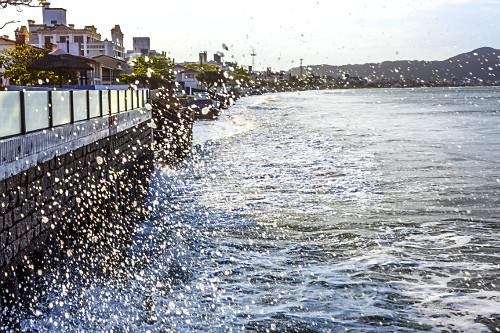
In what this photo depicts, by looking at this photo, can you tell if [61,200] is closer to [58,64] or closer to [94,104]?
[94,104]

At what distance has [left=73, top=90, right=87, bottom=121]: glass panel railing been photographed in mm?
14125

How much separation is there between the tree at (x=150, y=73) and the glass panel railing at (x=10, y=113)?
76.1 m

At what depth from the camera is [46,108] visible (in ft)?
38.0

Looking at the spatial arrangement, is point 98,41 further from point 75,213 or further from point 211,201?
point 75,213

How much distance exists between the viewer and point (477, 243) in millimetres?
16344

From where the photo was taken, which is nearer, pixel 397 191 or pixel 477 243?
pixel 477 243

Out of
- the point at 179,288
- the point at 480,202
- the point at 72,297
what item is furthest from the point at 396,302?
the point at 480,202

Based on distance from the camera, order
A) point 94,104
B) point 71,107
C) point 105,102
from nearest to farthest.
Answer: point 71,107
point 94,104
point 105,102

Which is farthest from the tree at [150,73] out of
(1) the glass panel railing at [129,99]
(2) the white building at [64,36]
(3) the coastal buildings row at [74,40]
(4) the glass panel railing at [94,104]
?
(4) the glass panel railing at [94,104]

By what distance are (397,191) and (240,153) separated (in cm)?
1786

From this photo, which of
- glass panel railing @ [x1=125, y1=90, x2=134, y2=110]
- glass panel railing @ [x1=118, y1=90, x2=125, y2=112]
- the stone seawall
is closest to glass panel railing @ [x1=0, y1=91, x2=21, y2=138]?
the stone seawall

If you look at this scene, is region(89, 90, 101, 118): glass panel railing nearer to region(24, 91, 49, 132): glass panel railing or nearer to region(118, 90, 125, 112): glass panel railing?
region(24, 91, 49, 132): glass panel railing

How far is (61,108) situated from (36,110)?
174cm

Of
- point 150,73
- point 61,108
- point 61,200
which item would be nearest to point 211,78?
point 150,73
